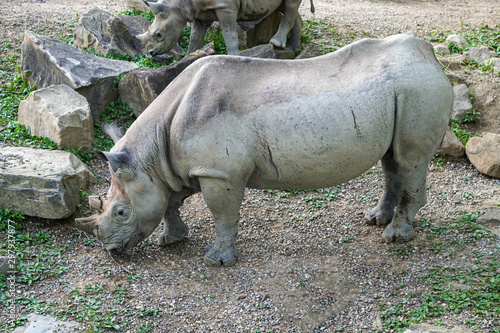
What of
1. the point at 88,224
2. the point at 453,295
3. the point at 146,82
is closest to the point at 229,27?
the point at 146,82

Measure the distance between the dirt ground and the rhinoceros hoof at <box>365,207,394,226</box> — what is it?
97 mm

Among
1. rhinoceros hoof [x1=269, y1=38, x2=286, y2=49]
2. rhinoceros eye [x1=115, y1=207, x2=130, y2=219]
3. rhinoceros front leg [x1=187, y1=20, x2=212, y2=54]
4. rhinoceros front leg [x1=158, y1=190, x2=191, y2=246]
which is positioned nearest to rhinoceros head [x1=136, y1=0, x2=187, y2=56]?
rhinoceros front leg [x1=187, y1=20, x2=212, y2=54]

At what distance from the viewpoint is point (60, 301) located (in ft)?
17.3

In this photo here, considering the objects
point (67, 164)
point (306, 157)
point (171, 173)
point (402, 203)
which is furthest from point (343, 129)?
point (67, 164)

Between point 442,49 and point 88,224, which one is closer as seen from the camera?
point 88,224

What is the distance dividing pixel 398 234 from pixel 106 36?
6.25m

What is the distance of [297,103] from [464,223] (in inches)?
102

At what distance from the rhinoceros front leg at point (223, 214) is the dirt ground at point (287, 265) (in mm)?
130

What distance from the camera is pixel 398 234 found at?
6125 mm

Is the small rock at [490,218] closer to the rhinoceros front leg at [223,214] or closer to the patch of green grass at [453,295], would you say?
the patch of green grass at [453,295]

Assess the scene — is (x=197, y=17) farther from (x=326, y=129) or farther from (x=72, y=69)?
(x=326, y=129)

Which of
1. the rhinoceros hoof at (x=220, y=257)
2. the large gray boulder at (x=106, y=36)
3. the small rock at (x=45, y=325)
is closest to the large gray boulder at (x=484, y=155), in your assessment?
the rhinoceros hoof at (x=220, y=257)

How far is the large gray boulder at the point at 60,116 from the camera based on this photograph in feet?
24.1

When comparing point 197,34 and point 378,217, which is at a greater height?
point 197,34
